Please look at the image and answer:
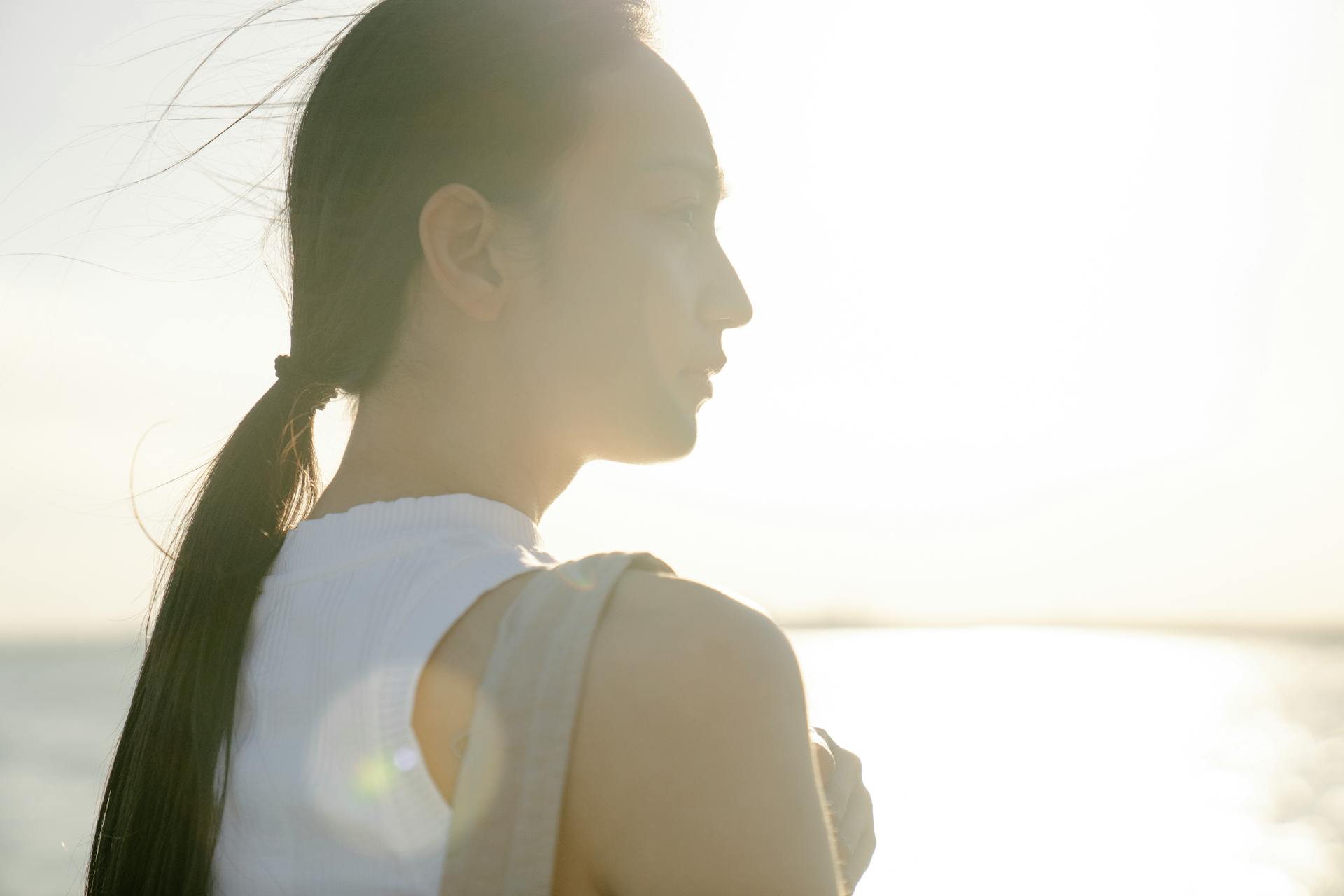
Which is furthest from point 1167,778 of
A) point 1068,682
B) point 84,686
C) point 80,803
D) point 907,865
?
point 84,686

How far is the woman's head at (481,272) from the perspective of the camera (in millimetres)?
1693

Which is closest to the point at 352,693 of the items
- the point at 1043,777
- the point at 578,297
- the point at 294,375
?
the point at 578,297

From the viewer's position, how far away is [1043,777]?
4484cm

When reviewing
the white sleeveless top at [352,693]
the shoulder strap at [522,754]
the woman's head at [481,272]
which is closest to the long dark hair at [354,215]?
the woman's head at [481,272]

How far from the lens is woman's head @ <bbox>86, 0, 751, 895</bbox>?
169 cm

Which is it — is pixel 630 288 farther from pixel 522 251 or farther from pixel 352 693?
pixel 352 693

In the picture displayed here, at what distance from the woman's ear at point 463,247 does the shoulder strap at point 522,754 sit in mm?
644

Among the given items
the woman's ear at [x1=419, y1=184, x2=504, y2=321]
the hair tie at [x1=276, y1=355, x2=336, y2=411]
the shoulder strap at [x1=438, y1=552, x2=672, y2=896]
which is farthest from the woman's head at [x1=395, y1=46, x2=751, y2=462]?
the shoulder strap at [x1=438, y1=552, x2=672, y2=896]

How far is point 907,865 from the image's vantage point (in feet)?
92.1

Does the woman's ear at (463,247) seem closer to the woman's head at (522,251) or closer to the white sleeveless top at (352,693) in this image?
the woman's head at (522,251)

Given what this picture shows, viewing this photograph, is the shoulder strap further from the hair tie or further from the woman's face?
the hair tie

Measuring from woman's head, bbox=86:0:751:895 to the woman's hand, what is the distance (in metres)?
0.55

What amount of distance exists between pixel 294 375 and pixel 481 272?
458 millimetres

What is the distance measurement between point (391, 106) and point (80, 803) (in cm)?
4116
